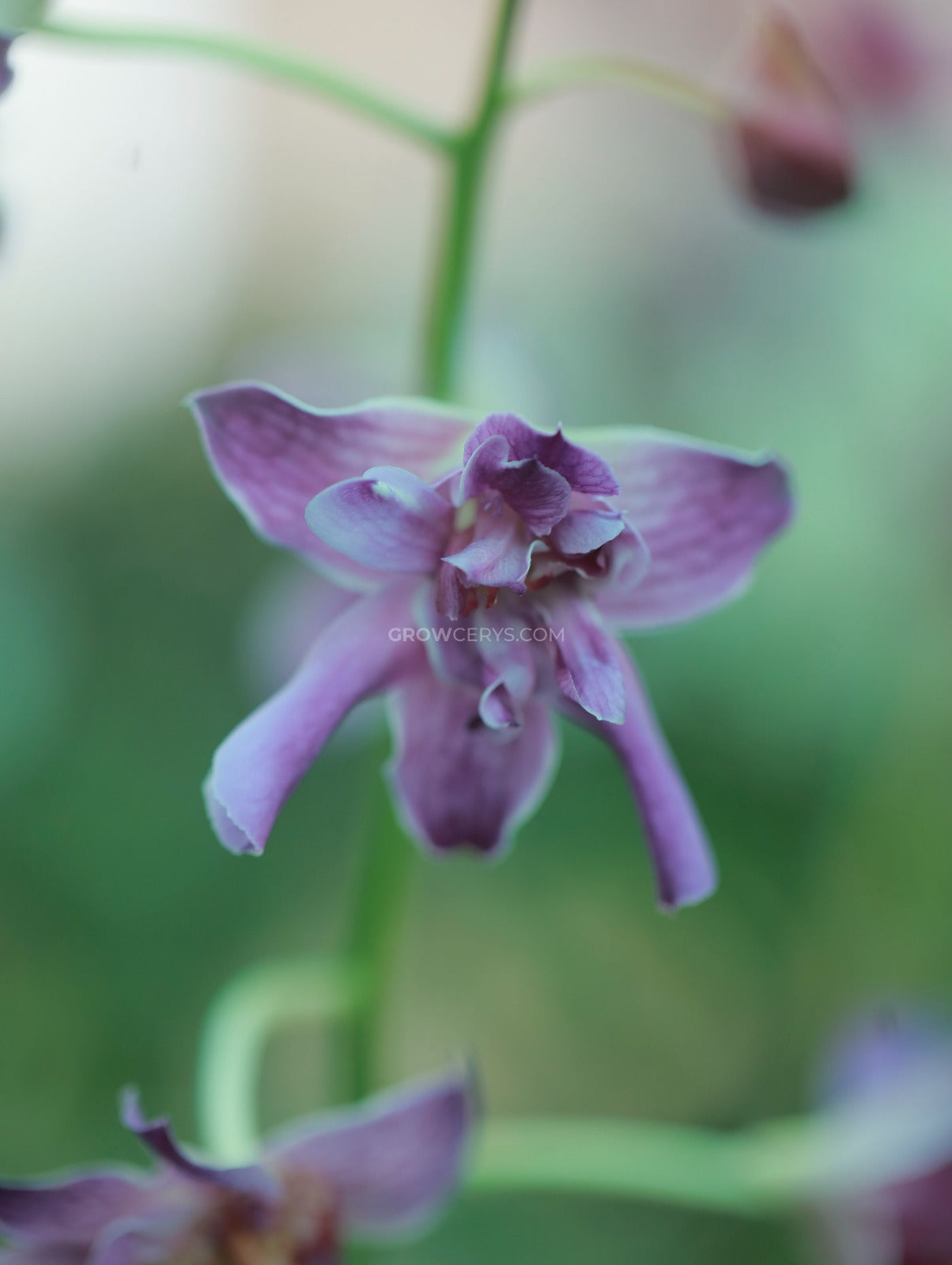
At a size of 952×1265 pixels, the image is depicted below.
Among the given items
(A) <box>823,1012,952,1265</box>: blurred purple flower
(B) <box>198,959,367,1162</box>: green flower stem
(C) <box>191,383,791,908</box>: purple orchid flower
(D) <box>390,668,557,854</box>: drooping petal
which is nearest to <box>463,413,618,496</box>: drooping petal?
(C) <box>191,383,791,908</box>: purple orchid flower

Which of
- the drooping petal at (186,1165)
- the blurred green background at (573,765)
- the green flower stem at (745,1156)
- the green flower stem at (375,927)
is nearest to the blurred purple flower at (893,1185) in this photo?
the green flower stem at (745,1156)

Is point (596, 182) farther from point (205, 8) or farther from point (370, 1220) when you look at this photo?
point (370, 1220)

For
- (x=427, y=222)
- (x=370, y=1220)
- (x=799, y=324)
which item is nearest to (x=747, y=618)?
(x=799, y=324)

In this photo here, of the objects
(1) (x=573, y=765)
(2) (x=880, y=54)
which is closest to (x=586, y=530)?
(2) (x=880, y=54)

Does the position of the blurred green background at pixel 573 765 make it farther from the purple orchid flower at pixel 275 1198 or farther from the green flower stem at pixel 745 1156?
the purple orchid flower at pixel 275 1198

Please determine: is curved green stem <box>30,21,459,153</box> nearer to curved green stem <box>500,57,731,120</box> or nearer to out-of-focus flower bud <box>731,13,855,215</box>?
curved green stem <box>500,57,731,120</box>

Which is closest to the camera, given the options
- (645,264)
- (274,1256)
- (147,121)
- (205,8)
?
(274,1256)

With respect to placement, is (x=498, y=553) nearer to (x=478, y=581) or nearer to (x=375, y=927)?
(x=478, y=581)
